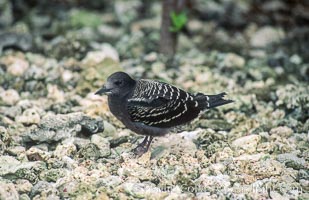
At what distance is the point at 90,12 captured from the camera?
31.5ft

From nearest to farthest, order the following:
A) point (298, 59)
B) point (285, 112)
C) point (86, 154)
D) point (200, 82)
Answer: point (86, 154) < point (285, 112) < point (200, 82) < point (298, 59)

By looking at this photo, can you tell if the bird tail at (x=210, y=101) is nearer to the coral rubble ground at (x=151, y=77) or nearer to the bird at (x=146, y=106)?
the bird at (x=146, y=106)

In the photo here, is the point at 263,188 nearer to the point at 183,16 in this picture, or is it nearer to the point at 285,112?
the point at 285,112

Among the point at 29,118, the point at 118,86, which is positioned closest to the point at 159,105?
the point at 118,86

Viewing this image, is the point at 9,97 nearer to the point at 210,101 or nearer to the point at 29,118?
the point at 29,118

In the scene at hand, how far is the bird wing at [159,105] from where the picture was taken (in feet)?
19.3

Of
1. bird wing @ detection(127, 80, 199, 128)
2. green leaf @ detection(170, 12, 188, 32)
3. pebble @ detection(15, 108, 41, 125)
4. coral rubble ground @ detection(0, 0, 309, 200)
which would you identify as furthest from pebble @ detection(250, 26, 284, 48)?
pebble @ detection(15, 108, 41, 125)

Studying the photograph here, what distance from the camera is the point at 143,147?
6.03 metres

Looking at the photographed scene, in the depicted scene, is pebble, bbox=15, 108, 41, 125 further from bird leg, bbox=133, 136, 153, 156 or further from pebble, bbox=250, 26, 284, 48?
pebble, bbox=250, 26, 284, 48

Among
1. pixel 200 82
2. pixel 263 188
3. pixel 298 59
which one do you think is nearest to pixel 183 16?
pixel 200 82

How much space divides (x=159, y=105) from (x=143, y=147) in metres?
0.42

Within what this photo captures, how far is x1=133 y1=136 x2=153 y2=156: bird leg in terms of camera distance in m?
5.89

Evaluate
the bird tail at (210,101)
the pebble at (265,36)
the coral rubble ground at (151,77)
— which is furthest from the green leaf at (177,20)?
the bird tail at (210,101)

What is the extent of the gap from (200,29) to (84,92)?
260 centimetres
